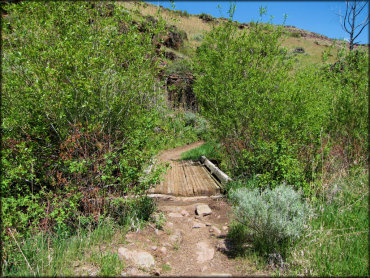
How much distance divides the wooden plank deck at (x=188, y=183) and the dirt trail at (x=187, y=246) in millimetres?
689

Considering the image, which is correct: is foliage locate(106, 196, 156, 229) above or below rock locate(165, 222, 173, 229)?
above

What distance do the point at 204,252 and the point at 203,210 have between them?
1.35 meters

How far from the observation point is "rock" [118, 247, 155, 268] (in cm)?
287

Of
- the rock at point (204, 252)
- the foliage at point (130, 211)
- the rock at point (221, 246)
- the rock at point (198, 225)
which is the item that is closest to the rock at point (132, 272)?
the rock at point (204, 252)

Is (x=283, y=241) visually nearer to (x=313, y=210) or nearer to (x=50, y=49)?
(x=313, y=210)

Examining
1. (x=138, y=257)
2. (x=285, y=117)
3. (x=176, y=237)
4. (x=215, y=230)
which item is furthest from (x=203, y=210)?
(x=285, y=117)

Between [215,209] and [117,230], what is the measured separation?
208cm

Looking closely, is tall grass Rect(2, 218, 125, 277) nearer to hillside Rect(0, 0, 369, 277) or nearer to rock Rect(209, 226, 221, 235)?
hillside Rect(0, 0, 369, 277)

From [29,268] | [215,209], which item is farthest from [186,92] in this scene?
[29,268]

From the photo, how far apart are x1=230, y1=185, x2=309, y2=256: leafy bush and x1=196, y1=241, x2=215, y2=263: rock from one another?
625mm

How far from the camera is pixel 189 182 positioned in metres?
6.29

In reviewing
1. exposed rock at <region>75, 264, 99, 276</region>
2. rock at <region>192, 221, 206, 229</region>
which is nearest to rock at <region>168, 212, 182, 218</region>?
rock at <region>192, 221, 206, 229</region>

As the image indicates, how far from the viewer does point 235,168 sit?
18.8 ft

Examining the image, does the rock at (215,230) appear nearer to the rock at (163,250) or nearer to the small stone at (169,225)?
the small stone at (169,225)
